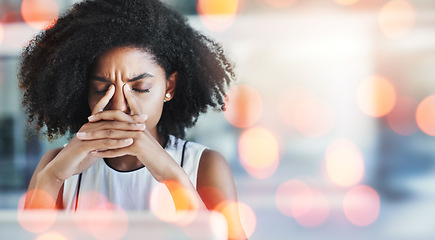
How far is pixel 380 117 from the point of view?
4160 mm

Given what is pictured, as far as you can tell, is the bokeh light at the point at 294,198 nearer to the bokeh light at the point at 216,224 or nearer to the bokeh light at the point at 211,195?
the bokeh light at the point at 211,195

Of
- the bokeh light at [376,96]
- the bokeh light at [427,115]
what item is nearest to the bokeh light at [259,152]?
the bokeh light at [376,96]

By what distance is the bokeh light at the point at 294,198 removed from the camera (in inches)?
147

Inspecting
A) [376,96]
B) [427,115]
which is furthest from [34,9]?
[427,115]

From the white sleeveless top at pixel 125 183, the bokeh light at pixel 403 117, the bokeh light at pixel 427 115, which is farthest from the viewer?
the bokeh light at pixel 403 117

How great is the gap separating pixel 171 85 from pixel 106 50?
0.20 meters

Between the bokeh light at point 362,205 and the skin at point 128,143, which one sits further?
the bokeh light at point 362,205

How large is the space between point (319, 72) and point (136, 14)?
10.1ft

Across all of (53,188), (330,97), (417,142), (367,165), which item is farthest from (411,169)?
(53,188)

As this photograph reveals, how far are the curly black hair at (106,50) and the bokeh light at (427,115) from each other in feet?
10.7

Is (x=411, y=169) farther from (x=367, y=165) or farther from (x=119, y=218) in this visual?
(x=119, y=218)

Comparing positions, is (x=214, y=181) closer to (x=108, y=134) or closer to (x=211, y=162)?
(x=211, y=162)

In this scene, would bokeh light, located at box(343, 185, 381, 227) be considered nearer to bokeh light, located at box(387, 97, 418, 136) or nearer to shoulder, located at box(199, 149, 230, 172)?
bokeh light, located at box(387, 97, 418, 136)

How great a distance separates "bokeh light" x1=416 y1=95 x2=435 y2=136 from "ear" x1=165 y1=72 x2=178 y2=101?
3.45m
